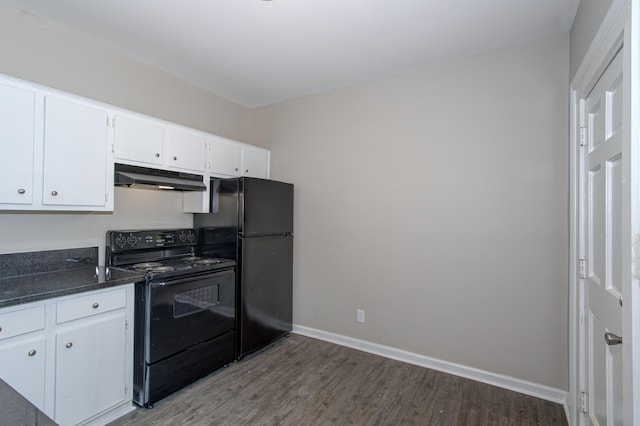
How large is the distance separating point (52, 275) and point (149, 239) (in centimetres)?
73

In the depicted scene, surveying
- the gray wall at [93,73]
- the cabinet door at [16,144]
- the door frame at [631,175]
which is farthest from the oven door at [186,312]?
the door frame at [631,175]

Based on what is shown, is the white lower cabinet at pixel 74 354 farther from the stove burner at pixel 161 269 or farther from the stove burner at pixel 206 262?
the stove burner at pixel 206 262

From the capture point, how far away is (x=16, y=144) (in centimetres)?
194

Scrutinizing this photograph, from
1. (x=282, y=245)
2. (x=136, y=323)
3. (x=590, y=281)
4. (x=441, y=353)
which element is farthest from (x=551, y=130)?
(x=136, y=323)

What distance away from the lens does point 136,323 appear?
231cm

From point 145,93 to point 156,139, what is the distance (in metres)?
0.64

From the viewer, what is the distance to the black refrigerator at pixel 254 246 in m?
3.01

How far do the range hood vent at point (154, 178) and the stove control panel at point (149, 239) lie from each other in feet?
1.40

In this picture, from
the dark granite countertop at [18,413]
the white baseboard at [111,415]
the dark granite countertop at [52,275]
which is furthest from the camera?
the white baseboard at [111,415]

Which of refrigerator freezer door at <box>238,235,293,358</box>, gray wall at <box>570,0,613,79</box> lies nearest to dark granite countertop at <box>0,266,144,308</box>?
refrigerator freezer door at <box>238,235,293,358</box>

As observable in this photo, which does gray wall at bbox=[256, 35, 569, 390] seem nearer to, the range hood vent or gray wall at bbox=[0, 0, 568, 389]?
gray wall at bbox=[0, 0, 568, 389]

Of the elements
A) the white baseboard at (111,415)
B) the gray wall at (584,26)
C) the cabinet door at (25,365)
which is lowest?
the white baseboard at (111,415)

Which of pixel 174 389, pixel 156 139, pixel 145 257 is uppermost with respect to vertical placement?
pixel 156 139

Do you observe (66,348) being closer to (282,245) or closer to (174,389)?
(174,389)
